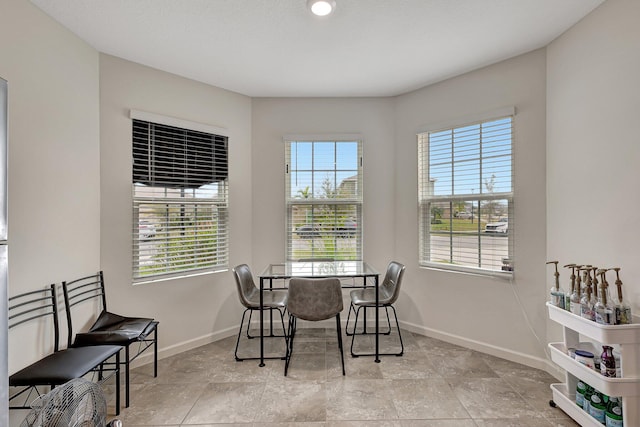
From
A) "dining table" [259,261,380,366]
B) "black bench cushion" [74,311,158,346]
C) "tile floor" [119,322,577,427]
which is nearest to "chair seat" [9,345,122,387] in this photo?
"black bench cushion" [74,311,158,346]

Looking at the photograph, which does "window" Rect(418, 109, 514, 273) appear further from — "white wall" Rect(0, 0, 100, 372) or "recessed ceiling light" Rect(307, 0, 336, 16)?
"white wall" Rect(0, 0, 100, 372)

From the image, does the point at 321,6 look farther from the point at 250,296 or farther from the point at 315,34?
the point at 250,296

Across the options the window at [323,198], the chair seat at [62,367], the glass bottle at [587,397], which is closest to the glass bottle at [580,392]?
the glass bottle at [587,397]

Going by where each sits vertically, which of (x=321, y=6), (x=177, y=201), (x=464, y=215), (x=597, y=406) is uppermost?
(x=321, y=6)

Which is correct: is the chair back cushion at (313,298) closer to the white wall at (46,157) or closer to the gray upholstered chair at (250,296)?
the gray upholstered chair at (250,296)

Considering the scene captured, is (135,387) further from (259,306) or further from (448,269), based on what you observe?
(448,269)

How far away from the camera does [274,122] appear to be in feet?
11.7

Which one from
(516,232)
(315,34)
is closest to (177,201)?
(315,34)

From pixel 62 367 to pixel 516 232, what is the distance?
344 centimetres

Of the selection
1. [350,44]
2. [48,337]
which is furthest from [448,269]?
[48,337]

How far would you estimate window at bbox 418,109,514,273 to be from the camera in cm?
279

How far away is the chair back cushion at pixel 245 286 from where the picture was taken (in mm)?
2826

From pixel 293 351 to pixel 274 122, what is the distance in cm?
250

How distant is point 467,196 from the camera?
301cm
